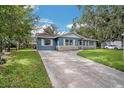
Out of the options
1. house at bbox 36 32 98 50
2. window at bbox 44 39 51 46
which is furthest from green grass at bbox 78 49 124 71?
window at bbox 44 39 51 46

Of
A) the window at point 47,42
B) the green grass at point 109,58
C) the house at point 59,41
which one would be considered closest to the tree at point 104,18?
the green grass at point 109,58

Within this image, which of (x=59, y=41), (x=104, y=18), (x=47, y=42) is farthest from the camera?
(x=47, y=42)

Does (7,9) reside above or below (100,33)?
above

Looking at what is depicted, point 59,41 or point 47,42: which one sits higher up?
point 59,41

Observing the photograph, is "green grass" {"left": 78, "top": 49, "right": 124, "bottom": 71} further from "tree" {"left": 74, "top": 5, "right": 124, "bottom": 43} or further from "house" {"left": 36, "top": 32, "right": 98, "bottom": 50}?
"house" {"left": 36, "top": 32, "right": 98, "bottom": 50}

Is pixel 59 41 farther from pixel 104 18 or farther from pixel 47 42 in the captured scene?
pixel 104 18

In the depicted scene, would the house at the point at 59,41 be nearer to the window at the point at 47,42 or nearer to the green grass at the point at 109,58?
the window at the point at 47,42

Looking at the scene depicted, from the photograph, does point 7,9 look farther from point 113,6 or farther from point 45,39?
point 45,39

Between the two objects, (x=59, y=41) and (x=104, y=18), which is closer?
(x=104, y=18)

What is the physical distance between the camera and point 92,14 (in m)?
8.68

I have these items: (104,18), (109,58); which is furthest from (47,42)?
(104,18)
